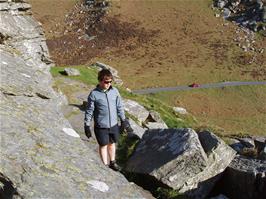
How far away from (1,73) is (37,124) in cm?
215

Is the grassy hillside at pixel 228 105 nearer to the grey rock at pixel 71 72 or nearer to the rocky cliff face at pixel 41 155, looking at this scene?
the grey rock at pixel 71 72

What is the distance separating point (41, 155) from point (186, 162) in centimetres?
606

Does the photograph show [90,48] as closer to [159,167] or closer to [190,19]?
[190,19]

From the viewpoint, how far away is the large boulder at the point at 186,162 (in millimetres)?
11672

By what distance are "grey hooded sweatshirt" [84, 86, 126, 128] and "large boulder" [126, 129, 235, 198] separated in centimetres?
176

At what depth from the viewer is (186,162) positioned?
11.8 metres

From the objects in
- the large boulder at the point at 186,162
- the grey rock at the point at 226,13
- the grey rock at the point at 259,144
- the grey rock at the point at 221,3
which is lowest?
the grey rock at the point at 226,13

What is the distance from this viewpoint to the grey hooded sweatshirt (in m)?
11.0

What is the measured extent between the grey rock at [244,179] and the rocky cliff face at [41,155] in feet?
17.4

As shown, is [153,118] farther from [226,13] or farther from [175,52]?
[226,13]

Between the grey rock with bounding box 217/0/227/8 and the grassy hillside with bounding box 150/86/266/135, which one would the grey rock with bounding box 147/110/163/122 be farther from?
the grey rock with bounding box 217/0/227/8

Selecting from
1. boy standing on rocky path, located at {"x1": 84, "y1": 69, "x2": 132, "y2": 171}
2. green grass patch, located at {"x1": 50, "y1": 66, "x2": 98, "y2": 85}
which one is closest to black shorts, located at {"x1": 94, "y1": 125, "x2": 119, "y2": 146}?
boy standing on rocky path, located at {"x1": 84, "y1": 69, "x2": 132, "y2": 171}

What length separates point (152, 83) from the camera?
186 ft

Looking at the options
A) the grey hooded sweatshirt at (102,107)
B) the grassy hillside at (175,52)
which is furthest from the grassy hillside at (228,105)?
the grey hooded sweatshirt at (102,107)
